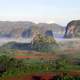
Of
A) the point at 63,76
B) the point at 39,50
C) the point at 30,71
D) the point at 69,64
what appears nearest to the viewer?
the point at 63,76

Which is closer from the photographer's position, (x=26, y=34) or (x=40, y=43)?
(x=40, y=43)

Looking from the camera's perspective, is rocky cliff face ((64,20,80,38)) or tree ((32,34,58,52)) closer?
tree ((32,34,58,52))

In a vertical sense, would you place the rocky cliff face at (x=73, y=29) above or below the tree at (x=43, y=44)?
above

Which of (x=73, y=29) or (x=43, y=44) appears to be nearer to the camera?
(x=43, y=44)

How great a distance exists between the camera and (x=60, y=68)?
71625mm

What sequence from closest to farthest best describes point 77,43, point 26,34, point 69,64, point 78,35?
point 69,64, point 77,43, point 78,35, point 26,34

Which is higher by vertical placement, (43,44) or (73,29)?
(73,29)

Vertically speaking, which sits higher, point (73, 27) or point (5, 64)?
point (73, 27)

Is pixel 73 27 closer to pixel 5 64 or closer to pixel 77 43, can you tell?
pixel 77 43

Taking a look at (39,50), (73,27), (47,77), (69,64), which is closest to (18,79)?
(47,77)

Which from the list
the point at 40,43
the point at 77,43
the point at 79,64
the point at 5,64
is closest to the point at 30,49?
the point at 40,43

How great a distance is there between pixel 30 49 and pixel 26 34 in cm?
7567

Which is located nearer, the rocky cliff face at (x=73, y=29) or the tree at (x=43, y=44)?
the tree at (x=43, y=44)

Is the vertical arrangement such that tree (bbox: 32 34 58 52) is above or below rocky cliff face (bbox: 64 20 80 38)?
below
